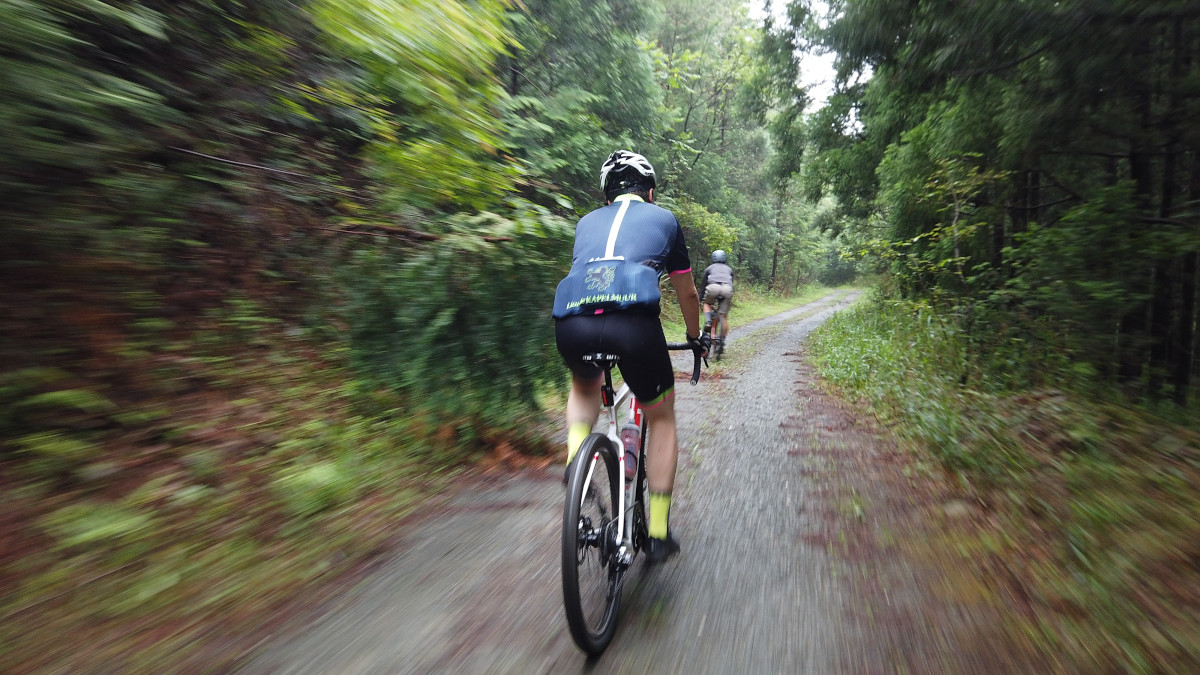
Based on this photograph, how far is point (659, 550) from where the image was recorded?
2449 millimetres

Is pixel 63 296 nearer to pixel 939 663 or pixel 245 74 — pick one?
pixel 245 74

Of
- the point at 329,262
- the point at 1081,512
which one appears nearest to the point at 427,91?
the point at 329,262

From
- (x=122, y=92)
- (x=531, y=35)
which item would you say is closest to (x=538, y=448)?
(x=122, y=92)

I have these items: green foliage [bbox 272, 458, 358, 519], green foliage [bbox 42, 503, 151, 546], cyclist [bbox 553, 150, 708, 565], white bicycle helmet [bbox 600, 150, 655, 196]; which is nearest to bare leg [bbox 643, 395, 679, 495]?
cyclist [bbox 553, 150, 708, 565]

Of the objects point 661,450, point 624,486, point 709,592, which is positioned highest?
point 661,450

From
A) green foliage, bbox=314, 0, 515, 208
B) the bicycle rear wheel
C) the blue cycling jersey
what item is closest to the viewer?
the bicycle rear wheel

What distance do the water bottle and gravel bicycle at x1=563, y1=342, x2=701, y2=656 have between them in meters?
0.01

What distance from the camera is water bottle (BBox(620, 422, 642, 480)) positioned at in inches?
91.0

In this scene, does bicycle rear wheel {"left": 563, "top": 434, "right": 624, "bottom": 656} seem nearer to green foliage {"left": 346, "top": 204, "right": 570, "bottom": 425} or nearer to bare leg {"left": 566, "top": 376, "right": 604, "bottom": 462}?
bare leg {"left": 566, "top": 376, "right": 604, "bottom": 462}

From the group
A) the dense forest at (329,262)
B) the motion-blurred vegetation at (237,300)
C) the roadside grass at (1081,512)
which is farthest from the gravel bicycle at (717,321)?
the motion-blurred vegetation at (237,300)

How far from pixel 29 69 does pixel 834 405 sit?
6.46 m

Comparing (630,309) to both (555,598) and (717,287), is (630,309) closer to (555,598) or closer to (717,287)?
(555,598)

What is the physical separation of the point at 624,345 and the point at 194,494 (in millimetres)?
2388

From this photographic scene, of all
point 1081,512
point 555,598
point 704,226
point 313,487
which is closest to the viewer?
point 555,598
